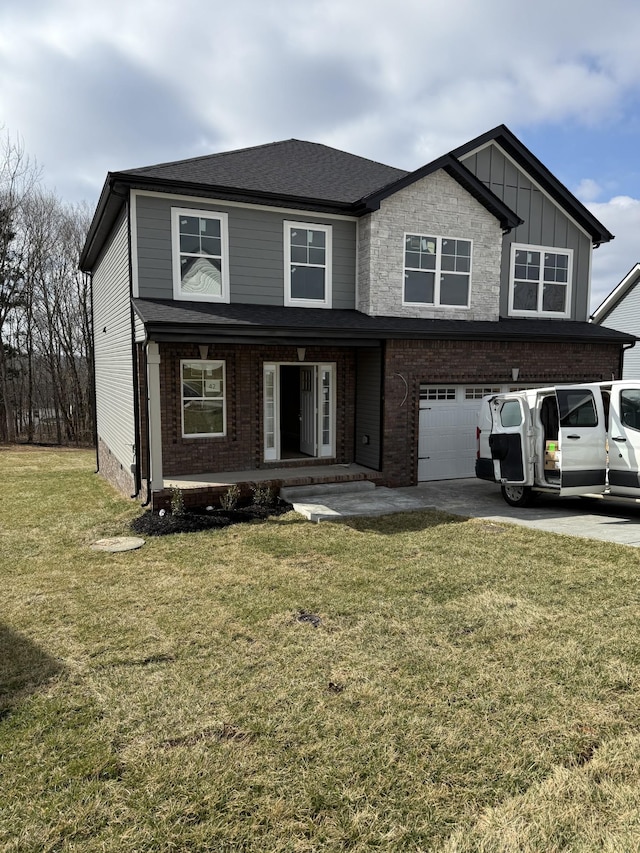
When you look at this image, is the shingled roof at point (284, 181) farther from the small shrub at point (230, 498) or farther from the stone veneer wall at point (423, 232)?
the small shrub at point (230, 498)

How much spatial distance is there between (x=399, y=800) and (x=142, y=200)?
1011 centimetres

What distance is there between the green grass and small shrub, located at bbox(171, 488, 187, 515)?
6.84 ft

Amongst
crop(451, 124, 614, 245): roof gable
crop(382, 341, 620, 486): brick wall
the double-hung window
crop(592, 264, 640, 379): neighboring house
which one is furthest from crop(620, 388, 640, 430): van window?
crop(592, 264, 640, 379): neighboring house

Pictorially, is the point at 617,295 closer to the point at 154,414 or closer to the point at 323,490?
the point at 323,490

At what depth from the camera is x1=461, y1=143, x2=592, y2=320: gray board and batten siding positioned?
13422 millimetres

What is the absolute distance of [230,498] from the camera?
9.69 m

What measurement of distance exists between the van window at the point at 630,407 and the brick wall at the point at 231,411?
226 inches

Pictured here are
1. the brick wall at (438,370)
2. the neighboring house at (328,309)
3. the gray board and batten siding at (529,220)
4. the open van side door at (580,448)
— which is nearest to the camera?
the open van side door at (580,448)

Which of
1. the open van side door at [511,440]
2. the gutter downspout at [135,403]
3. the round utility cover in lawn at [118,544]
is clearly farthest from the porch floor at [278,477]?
the open van side door at [511,440]

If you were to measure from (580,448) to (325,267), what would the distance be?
632cm

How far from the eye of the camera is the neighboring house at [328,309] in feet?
33.9

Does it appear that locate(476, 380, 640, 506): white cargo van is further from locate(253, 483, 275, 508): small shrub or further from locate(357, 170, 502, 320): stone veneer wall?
locate(253, 483, 275, 508): small shrub

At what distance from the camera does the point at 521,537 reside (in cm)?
794

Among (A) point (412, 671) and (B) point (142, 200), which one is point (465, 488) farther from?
(B) point (142, 200)
